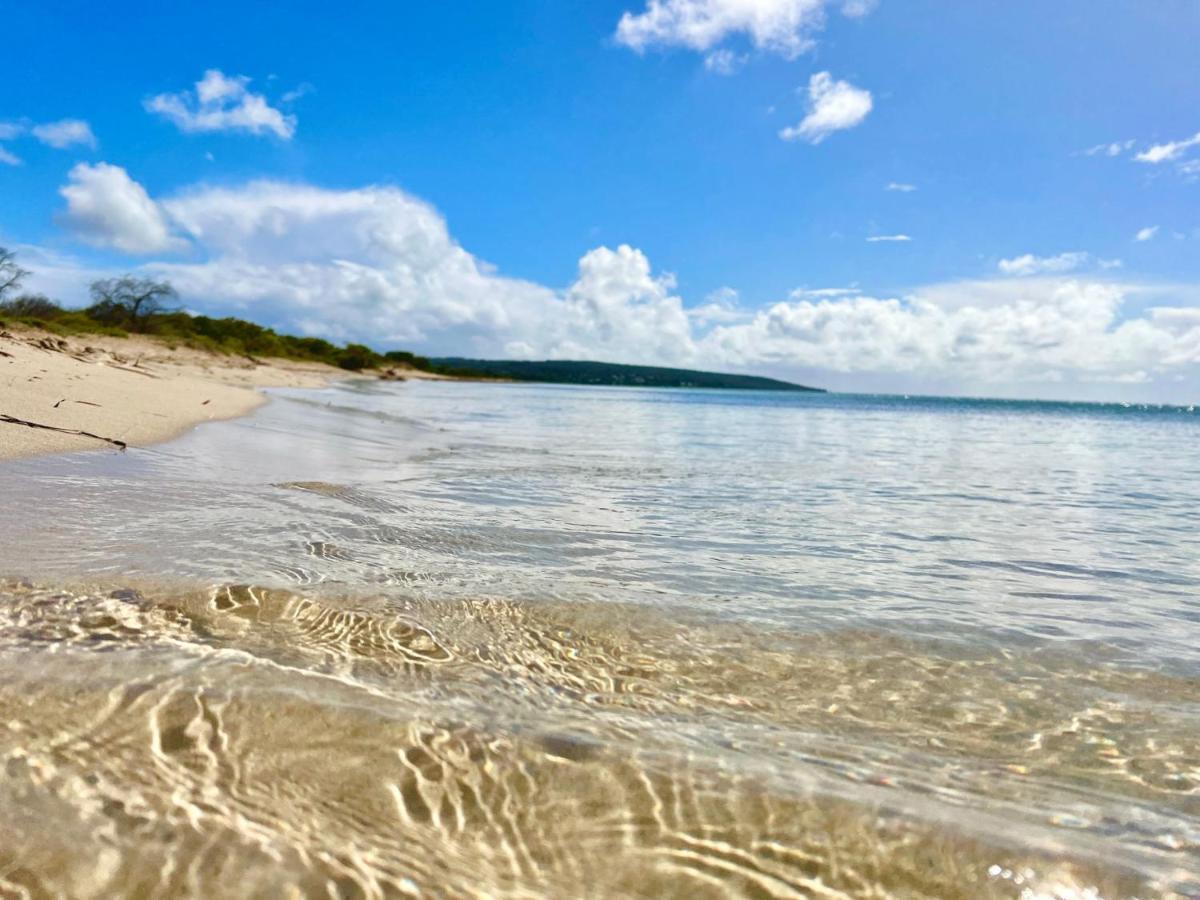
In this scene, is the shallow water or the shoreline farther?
the shoreline

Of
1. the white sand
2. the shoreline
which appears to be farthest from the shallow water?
the shoreline

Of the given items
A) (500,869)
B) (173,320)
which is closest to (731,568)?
(500,869)

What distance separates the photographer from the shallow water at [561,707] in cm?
174

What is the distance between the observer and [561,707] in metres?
2.57

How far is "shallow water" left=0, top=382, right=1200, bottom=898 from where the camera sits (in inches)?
68.4

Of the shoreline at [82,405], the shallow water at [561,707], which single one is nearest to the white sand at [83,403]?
the shoreline at [82,405]

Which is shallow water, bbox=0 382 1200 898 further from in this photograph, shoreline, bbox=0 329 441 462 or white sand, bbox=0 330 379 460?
shoreline, bbox=0 329 441 462

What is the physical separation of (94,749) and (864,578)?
440 cm

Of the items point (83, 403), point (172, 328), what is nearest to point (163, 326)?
point (172, 328)

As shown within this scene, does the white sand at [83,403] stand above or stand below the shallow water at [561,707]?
above

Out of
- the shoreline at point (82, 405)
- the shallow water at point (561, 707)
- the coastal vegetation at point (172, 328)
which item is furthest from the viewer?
the coastal vegetation at point (172, 328)

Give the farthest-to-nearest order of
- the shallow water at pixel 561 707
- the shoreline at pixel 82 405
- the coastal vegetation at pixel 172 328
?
the coastal vegetation at pixel 172 328 < the shoreline at pixel 82 405 < the shallow water at pixel 561 707

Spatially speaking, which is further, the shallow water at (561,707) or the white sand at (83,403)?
the white sand at (83,403)

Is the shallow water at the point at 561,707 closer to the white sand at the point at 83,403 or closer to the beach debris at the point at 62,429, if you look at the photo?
the white sand at the point at 83,403
